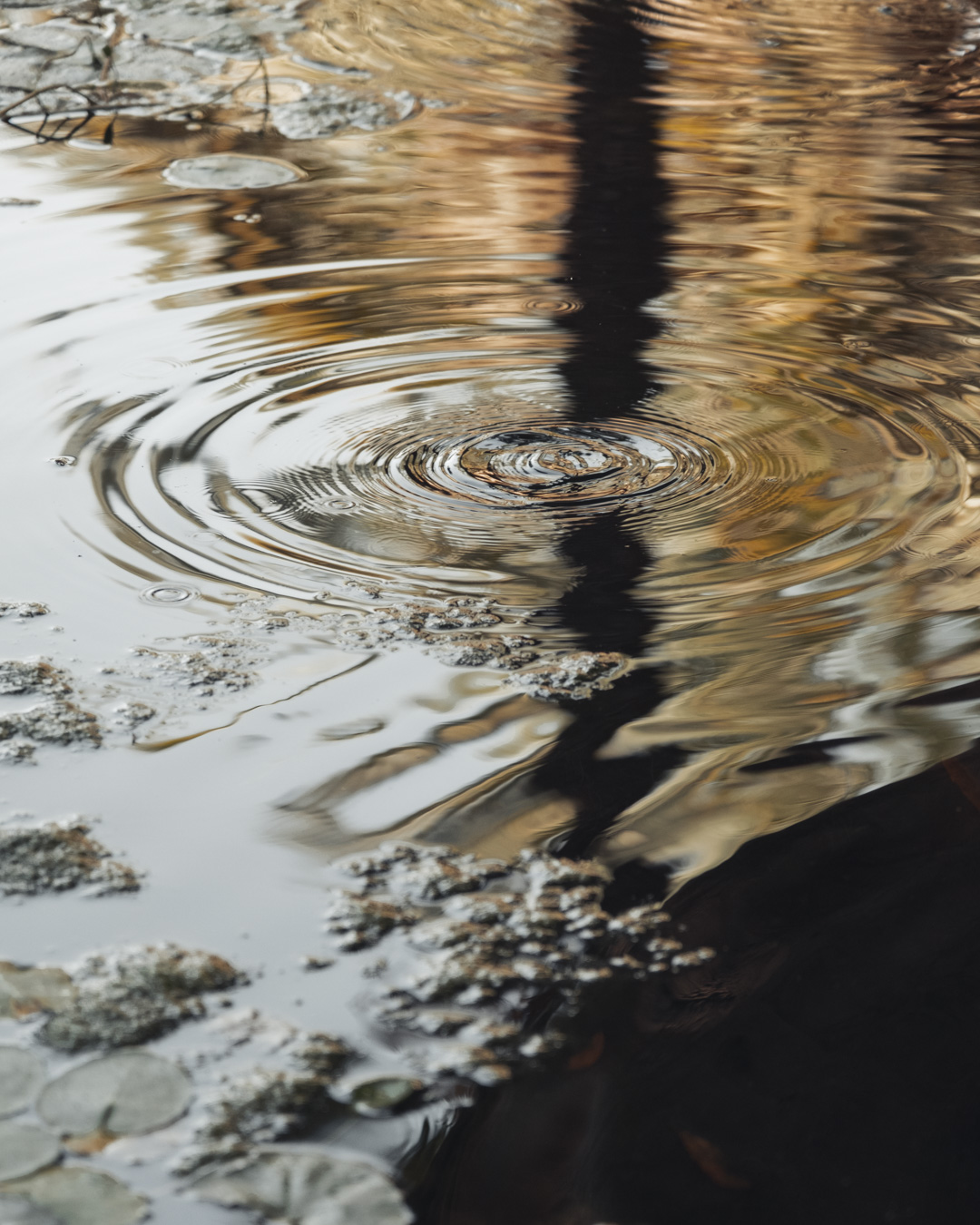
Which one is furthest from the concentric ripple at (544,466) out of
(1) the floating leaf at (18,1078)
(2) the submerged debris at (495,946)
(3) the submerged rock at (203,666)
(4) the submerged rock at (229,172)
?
(4) the submerged rock at (229,172)

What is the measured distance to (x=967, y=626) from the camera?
1.27m

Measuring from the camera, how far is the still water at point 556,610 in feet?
2.66

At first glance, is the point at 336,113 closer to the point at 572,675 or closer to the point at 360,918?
the point at 572,675

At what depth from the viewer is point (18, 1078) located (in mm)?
788

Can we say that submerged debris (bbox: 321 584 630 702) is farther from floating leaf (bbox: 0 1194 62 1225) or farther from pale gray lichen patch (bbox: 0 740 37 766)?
floating leaf (bbox: 0 1194 62 1225)

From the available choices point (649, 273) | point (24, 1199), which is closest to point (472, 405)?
point (649, 273)

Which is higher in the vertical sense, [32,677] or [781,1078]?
[32,677]

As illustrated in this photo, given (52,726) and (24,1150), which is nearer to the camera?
(24,1150)

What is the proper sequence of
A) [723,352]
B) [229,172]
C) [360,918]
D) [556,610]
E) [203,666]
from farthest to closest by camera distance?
1. [229,172]
2. [723,352]
3. [556,610]
4. [203,666]
5. [360,918]

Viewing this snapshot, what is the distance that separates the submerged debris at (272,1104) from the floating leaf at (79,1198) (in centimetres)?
4

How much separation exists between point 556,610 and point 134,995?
2.03 ft

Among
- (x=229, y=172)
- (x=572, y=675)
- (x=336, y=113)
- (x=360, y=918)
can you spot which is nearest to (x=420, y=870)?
(x=360, y=918)

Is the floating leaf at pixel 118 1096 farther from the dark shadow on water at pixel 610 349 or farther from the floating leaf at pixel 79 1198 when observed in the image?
the dark shadow on water at pixel 610 349

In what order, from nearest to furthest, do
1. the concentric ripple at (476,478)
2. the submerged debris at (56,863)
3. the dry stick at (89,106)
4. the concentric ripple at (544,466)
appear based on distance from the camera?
the submerged debris at (56,863)
the concentric ripple at (476,478)
the concentric ripple at (544,466)
the dry stick at (89,106)
